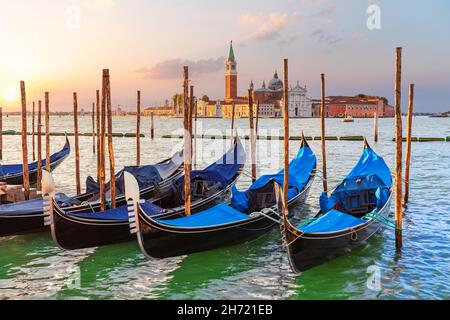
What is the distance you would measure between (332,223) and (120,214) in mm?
2865

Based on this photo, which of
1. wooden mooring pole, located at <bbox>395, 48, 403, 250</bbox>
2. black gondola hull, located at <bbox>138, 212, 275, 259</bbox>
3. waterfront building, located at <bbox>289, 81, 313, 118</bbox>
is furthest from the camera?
waterfront building, located at <bbox>289, 81, 313, 118</bbox>

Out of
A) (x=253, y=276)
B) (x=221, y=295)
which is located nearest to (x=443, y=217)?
(x=253, y=276)

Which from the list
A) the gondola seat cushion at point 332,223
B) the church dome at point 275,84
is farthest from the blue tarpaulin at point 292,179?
the church dome at point 275,84

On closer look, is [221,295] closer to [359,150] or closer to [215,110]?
[359,150]

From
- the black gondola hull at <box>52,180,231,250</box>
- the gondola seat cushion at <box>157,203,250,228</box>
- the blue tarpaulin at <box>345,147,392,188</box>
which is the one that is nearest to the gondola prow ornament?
the gondola seat cushion at <box>157,203,250,228</box>

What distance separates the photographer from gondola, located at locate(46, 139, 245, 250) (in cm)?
621

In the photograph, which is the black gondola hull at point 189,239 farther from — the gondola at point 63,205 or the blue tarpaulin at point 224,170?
the blue tarpaulin at point 224,170

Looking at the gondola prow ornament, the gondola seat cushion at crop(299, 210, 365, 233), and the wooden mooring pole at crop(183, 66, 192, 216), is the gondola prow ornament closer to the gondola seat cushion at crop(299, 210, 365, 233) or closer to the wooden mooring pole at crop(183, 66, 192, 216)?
the wooden mooring pole at crop(183, 66, 192, 216)

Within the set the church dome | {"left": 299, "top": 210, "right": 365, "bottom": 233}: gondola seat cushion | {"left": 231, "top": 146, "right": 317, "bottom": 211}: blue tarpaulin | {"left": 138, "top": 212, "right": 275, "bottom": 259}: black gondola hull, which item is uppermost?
the church dome

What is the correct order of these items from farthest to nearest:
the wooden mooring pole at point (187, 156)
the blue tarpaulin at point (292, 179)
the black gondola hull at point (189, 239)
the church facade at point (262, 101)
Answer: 1. the church facade at point (262, 101)
2. the blue tarpaulin at point (292, 179)
3. the wooden mooring pole at point (187, 156)
4. the black gondola hull at point (189, 239)

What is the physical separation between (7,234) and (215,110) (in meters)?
107

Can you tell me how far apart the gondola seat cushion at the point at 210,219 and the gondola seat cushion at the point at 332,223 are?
1026 mm

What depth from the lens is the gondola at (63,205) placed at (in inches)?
278

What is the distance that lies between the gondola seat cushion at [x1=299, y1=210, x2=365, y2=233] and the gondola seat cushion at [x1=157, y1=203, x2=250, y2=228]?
103cm
